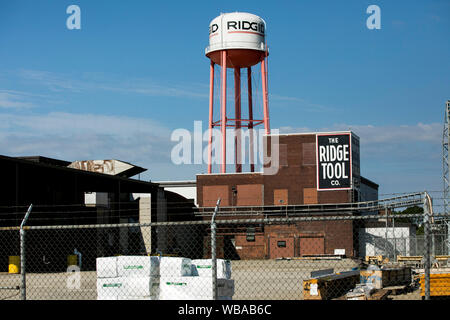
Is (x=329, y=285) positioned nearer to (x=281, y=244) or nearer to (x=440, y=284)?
(x=440, y=284)

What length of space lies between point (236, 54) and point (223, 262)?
53.1 meters

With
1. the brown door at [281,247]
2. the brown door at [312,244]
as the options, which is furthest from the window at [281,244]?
the brown door at [312,244]

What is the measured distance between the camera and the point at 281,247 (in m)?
60.9

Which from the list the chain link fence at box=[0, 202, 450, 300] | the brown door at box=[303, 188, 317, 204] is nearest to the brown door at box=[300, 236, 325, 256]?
the chain link fence at box=[0, 202, 450, 300]

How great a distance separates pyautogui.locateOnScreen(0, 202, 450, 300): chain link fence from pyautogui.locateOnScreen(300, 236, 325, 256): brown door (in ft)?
0.33

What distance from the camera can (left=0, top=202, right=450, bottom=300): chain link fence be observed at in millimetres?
11320

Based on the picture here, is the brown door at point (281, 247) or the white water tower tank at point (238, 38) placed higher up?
the white water tower tank at point (238, 38)

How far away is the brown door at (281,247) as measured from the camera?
6053cm

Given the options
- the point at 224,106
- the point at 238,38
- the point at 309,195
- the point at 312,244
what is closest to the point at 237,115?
the point at 224,106

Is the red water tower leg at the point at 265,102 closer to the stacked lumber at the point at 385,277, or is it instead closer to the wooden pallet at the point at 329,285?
the stacked lumber at the point at 385,277

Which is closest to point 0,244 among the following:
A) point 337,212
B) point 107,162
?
point 107,162

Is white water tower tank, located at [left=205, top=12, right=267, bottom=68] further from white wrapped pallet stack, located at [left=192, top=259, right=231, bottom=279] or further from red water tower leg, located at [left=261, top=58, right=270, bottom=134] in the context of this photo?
white wrapped pallet stack, located at [left=192, top=259, right=231, bottom=279]
